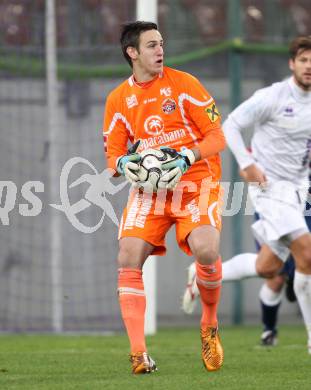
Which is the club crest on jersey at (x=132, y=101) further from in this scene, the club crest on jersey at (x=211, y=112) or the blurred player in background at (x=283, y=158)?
the blurred player in background at (x=283, y=158)

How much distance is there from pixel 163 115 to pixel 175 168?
40cm

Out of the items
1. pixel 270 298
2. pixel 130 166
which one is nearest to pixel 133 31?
pixel 130 166

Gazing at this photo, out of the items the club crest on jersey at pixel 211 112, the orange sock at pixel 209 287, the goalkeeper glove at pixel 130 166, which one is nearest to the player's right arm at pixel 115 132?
the goalkeeper glove at pixel 130 166

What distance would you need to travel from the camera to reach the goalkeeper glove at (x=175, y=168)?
6012 millimetres

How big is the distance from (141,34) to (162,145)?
0.62 m

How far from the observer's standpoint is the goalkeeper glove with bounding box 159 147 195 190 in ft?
19.7

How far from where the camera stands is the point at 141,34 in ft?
20.7

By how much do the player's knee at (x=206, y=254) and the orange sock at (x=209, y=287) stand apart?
5 cm

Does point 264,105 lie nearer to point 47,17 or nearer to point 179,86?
point 179,86

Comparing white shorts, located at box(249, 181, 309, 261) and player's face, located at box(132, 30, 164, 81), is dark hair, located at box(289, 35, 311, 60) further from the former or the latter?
player's face, located at box(132, 30, 164, 81)

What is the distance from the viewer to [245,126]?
7.46 meters

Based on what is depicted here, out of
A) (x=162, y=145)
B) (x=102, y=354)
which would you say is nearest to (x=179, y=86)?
(x=162, y=145)

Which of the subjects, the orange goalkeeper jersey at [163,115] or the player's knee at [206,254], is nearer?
the player's knee at [206,254]

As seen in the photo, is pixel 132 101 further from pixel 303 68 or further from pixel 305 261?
pixel 305 261
